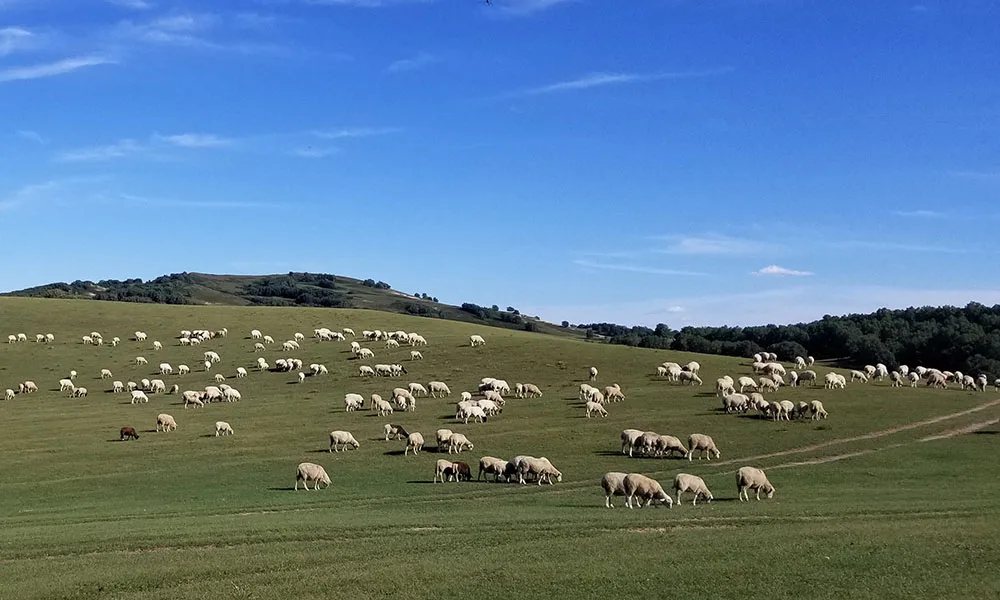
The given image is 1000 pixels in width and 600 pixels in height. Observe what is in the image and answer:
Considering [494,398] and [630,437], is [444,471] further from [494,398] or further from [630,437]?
[494,398]

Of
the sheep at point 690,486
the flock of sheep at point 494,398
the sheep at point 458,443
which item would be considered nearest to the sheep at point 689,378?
the flock of sheep at point 494,398

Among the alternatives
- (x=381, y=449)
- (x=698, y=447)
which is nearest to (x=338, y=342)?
(x=381, y=449)

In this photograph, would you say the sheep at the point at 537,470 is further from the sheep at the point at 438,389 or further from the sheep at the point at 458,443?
the sheep at the point at 438,389

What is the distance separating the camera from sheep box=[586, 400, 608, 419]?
2015 inches

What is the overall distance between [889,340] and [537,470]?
7849cm

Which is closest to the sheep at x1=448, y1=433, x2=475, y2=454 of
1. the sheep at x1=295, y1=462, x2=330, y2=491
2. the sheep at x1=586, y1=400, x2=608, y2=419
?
the sheep at x1=295, y1=462, x2=330, y2=491

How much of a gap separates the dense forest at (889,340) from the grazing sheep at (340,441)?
6541cm

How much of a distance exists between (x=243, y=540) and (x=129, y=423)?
34.9 metres

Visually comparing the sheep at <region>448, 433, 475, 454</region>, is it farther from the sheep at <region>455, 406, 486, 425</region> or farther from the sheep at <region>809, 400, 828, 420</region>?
the sheep at <region>809, 400, 828, 420</region>

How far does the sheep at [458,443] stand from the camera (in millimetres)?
41625

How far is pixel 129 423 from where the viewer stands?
53.6 meters

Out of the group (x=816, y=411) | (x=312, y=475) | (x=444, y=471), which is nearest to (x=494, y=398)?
(x=816, y=411)

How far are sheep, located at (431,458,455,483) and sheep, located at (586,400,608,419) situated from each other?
16.7 metres

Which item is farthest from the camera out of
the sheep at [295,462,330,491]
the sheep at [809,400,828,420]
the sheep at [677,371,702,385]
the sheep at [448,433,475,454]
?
the sheep at [677,371,702,385]
